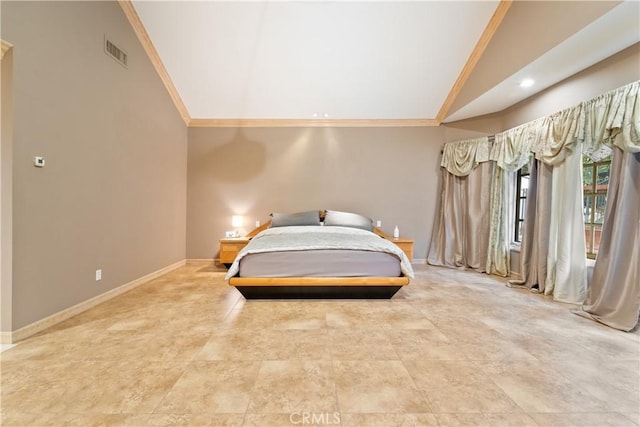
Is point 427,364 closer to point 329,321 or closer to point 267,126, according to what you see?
point 329,321

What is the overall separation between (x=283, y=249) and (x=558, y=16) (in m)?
3.45

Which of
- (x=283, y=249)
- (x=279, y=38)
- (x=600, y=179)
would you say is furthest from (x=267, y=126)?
(x=600, y=179)

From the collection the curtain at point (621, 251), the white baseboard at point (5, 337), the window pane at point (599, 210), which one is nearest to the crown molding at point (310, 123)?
the window pane at point (599, 210)

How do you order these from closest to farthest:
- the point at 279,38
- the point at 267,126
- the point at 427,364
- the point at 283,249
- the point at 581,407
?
the point at 581,407, the point at 427,364, the point at 283,249, the point at 279,38, the point at 267,126

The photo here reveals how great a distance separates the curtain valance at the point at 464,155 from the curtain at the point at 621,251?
5.89ft

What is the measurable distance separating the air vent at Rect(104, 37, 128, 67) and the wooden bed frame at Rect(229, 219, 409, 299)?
2.83 m

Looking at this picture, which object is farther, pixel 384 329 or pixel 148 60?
pixel 148 60

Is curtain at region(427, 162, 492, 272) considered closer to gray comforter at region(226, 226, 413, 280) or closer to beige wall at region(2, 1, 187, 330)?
gray comforter at region(226, 226, 413, 280)

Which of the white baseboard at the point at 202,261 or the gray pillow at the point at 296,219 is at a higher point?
the gray pillow at the point at 296,219

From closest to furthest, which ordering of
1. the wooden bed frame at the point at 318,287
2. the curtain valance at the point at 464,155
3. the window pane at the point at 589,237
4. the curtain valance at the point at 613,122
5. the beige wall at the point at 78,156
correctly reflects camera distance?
1. the beige wall at the point at 78,156
2. the curtain valance at the point at 613,122
3. the wooden bed frame at the point at 318,287
4. the window pane at the point at 589,237
5. the curtain valance at the point at 464,155

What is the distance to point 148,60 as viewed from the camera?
11.6 ft

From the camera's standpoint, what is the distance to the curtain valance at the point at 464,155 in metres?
4.12

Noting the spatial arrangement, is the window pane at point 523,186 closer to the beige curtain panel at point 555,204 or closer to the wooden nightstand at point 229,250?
the beige curtain panel at point 555,204

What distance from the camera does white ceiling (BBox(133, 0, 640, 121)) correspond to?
9.84 feet
